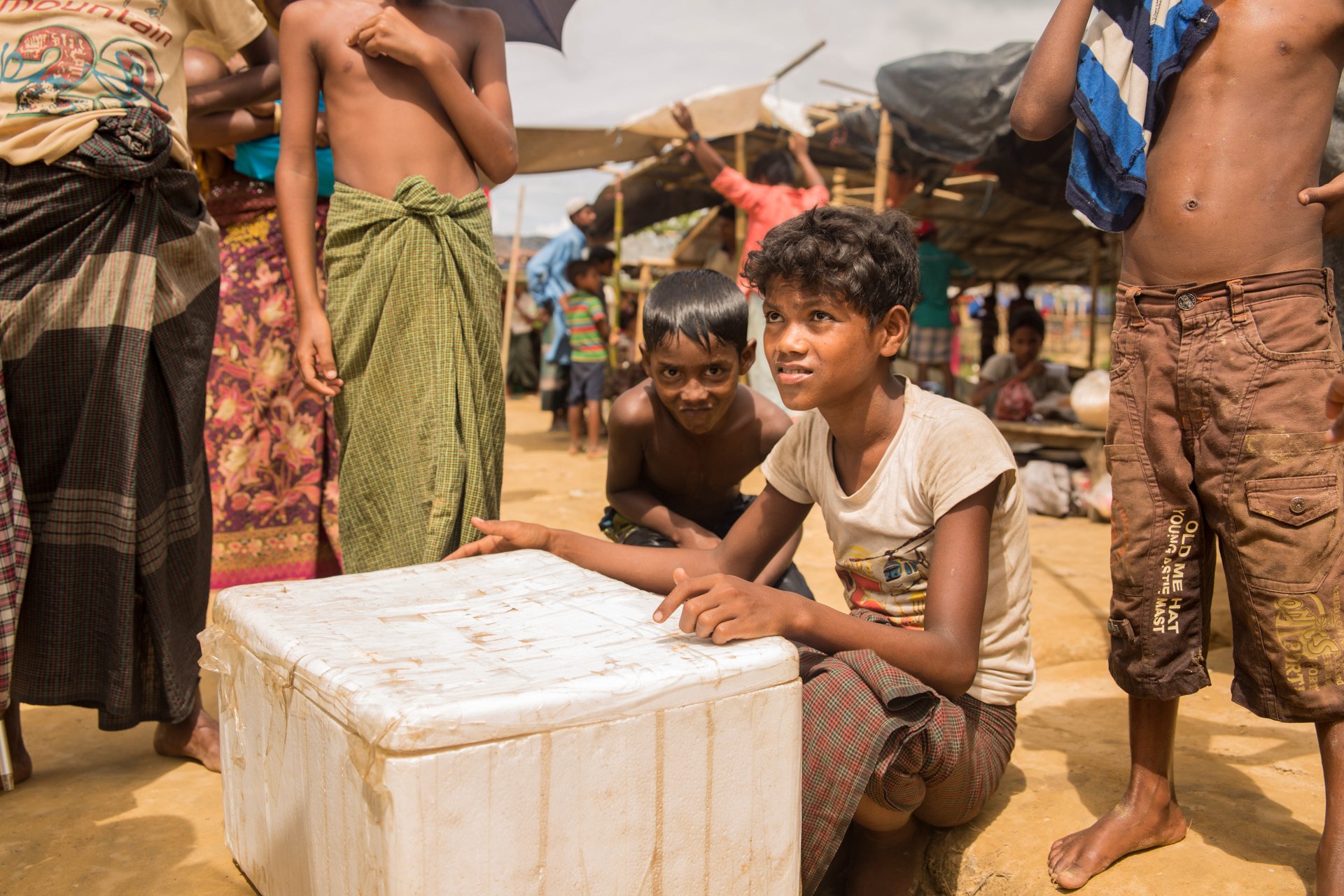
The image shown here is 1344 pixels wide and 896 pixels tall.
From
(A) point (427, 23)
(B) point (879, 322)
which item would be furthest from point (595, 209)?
(B) point (879, 322)

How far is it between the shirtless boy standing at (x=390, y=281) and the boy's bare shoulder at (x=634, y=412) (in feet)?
1.45

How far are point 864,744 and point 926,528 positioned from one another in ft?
1.43

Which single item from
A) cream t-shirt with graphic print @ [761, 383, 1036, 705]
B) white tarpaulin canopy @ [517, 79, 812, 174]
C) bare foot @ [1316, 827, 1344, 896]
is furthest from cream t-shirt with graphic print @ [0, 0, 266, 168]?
white tarpaulin canopy @ [517, 79, 812, 174]

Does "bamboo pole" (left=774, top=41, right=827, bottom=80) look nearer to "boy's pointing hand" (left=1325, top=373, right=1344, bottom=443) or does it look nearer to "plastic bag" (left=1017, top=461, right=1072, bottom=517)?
"plastic bag" (left=1017, top=461, right=1072, bottom=517)

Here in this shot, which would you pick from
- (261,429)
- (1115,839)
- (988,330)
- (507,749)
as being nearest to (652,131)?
(261,429)

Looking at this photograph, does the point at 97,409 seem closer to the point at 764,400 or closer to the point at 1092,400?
the point at 764,400

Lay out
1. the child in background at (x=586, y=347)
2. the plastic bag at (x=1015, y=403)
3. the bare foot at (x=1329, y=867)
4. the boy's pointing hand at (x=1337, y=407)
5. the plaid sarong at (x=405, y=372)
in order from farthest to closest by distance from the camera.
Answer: the child in background at (x=586, y=347), the plastic bag at (x=1015, y=403), the plaid sarong at (x=405, y=372), the bare foot at (x=1329, y=867), the boy's pointing hand at (x=1337, y=407)

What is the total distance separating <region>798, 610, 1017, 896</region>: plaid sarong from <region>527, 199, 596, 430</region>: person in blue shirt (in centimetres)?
693

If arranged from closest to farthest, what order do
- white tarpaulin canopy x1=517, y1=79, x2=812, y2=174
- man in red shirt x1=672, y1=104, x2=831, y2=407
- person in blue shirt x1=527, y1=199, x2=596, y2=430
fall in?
man in red shirt x1=672, y1=104, x2=831, y2=407, white tarpaulin canopy x1=517, y1=79, x2=812, y2=174, person in blue shirt x1=527, y1=199, x2=596, y2=430

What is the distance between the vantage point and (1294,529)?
1.62m

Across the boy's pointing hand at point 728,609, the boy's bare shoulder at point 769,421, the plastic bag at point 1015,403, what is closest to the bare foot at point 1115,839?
the boy's pointing hand at point 728,609

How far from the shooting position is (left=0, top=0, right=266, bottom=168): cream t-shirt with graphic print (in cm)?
197

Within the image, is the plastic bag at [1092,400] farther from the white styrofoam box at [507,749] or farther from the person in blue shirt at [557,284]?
the white styrofoam box at [507,749]

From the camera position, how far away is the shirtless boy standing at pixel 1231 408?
163 centimetres
